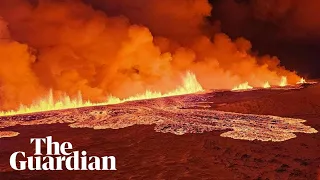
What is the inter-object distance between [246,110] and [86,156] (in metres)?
17.6

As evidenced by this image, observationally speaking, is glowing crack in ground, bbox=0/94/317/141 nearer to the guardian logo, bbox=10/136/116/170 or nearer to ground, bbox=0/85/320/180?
ground, bbox=0/85/320/180

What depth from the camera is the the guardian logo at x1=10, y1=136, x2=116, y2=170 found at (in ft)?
39.0

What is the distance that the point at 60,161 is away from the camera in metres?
12.4

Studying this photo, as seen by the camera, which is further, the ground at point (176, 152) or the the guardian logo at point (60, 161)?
the the guardian logo at point (60, 161)

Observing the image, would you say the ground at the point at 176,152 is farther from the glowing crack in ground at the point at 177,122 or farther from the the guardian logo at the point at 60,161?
the glowing crack in ground at the point at 177,122

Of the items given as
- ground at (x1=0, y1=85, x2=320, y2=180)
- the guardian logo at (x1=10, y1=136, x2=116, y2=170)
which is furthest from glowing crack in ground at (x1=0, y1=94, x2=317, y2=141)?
the guardian logo at (x1=10, y1=136, x2=116, y2=170)

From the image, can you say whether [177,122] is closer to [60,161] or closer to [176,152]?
[176,152]

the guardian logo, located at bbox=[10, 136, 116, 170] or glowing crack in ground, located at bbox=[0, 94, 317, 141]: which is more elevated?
glowing crack in ground, located at bbox=[0, 94, 317, 141]

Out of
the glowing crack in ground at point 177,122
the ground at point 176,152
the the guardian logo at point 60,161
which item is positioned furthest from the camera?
the glowing crack in ground at point 177,122

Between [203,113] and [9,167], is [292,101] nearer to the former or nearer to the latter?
[203,113]

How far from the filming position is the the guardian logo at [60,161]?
468 inches

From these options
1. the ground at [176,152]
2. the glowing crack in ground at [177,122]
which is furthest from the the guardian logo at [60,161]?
the glowing crack in ground at [177,122]

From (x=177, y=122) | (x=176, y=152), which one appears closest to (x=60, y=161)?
(x=176, y=152)

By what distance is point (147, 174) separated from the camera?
1071 cm
